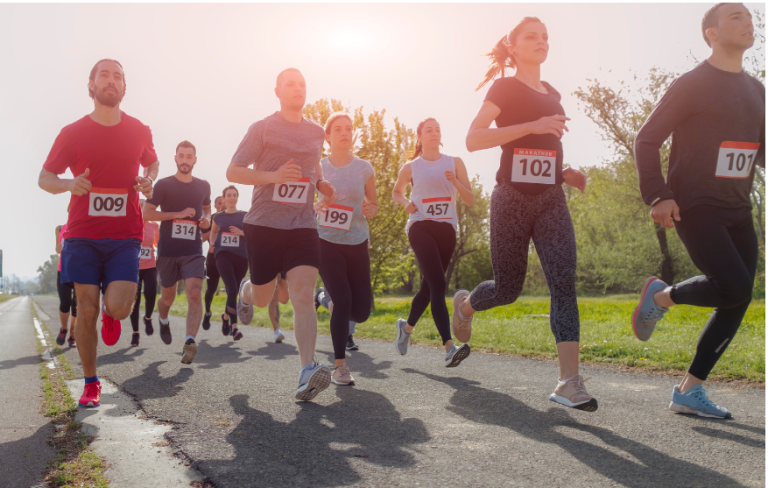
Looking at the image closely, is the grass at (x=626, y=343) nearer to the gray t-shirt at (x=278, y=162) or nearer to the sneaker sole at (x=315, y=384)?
the sneaker sole at (x=315, y=384)

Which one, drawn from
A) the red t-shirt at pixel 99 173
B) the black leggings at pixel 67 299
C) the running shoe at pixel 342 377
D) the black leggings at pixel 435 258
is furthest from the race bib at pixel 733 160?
the black leggings at pixel 67 299

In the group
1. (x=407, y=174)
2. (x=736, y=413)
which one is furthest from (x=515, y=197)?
(x=407, y=174)

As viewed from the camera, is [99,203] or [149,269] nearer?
[99,203]

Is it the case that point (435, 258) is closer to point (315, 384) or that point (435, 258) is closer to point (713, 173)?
point (315, 384)

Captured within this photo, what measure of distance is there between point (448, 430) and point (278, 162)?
2.31 metres

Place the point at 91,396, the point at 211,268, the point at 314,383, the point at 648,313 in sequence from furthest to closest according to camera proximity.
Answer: the point at 211,268, the point at 91,396, the point at 314,383, the point at 648,313

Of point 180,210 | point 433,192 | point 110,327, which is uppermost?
point 433,192

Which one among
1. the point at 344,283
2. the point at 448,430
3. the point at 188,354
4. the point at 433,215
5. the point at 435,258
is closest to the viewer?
the point at 448,430

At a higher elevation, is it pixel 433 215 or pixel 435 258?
pixel 433 215

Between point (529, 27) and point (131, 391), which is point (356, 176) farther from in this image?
point (131, 391)

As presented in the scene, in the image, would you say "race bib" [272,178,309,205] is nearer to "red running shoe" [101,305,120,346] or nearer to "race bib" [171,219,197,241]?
"red running shoe" [101,305,120,346]

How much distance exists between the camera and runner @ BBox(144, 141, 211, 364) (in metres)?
6.90

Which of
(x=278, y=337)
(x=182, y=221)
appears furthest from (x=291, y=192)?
(x=278, y=337)

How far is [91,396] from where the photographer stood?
422 cm
